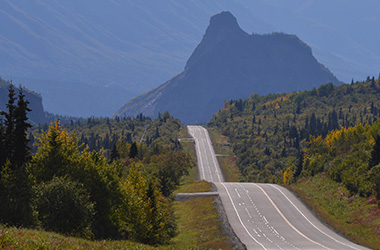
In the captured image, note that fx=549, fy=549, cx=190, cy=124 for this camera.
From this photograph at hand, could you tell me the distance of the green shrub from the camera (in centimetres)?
4756

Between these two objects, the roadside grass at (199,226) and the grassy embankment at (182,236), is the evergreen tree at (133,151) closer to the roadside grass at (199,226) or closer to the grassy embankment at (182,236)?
the grassy embankment at (182,236)

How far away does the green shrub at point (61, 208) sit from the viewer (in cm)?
4756

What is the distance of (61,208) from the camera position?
48.2 meters

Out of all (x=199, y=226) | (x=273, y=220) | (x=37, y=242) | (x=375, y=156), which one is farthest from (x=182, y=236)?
(x=37, y=242)

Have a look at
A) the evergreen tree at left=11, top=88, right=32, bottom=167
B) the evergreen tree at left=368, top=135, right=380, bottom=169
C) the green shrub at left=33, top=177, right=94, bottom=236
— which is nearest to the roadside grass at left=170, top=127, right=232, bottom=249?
the green shrub at left=33, top=177, right=94, bottom=236

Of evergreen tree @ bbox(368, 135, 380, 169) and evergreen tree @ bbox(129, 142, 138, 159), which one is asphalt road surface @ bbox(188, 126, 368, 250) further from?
evergreen tree @ bbox(129, 142, 138, 159)

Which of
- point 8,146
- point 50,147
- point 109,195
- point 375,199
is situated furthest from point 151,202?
point 375,199

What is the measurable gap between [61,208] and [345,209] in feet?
152

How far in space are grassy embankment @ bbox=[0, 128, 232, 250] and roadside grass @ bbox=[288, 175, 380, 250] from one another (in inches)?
611

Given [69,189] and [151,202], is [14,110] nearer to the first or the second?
[69,189]

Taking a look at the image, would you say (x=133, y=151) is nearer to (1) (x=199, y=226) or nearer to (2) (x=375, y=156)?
(1) (x=199, y=226)

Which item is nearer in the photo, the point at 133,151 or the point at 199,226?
the point at 199,226

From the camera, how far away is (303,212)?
80688mm

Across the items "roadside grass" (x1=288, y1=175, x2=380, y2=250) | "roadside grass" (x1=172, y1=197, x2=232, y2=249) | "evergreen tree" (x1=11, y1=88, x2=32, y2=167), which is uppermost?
"evergreen tree" (x1=11, y1=88, x2=32, y2=167)
